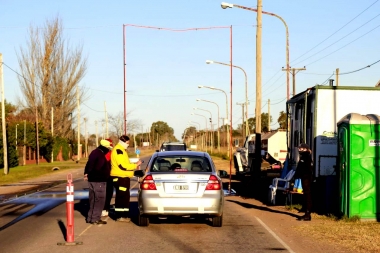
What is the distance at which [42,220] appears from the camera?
14617 mm

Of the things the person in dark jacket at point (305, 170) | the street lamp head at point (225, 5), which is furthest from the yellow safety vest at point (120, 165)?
the street lamp head at point (225, 5)

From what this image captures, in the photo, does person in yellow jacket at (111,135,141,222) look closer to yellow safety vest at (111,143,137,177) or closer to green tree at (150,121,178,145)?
yellow safety vest at (111,143,137,177)

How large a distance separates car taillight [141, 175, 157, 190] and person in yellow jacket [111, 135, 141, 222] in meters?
1.33

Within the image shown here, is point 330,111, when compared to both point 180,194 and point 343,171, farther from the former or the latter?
point 180,194

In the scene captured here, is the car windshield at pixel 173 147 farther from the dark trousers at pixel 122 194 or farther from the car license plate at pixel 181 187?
the car license plate at pixel 181 187

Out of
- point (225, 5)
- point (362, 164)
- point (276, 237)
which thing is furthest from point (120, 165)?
point (225, 5)

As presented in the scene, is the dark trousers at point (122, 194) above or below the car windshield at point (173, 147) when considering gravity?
below

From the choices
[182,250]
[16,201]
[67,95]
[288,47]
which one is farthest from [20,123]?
[182,250]

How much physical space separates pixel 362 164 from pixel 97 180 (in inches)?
225

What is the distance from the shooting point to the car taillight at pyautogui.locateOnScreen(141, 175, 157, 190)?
A: 1276cm

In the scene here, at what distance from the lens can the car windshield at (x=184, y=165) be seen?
1328 centimetres

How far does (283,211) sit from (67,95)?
198 ft

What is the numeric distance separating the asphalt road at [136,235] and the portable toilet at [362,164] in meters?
2.12

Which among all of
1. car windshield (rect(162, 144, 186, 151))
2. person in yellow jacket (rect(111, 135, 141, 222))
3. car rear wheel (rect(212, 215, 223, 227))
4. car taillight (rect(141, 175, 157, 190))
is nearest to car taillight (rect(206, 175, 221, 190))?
car rear wheel (rect(212, 215, 223, 227))
